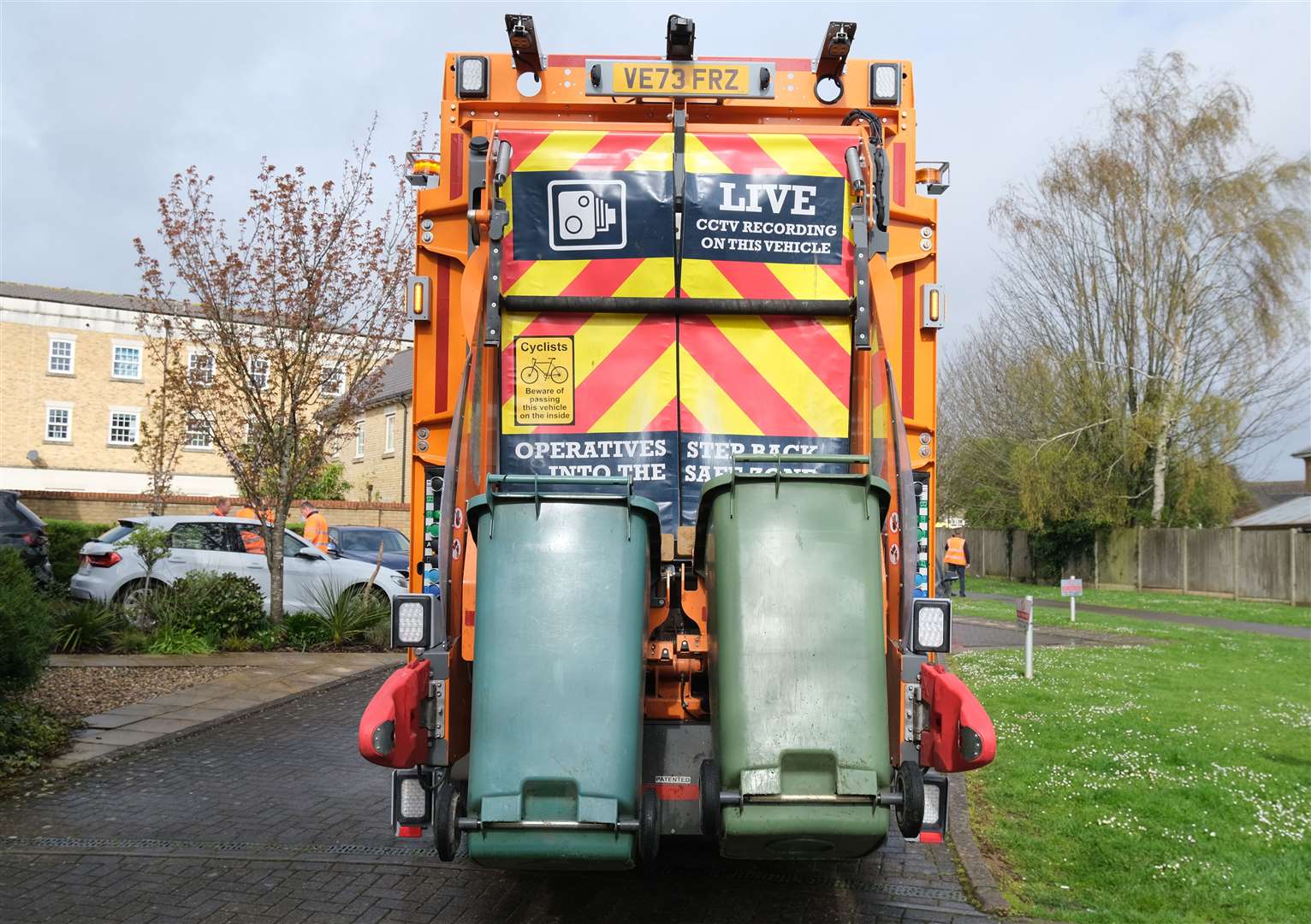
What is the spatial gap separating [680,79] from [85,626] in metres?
9.28

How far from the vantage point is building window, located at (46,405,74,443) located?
40.6m

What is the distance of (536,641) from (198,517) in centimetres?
1122

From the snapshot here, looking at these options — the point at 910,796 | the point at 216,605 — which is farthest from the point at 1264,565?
the point at 910,796

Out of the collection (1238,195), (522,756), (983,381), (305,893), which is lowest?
(305,893)

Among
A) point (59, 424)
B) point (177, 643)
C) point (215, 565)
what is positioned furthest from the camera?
point (59, 424)

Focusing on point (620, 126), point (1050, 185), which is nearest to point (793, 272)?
point (620, 126)

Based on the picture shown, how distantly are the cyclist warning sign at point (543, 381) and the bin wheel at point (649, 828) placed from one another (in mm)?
1785

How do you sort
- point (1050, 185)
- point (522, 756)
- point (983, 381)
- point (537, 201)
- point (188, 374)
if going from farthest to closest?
point (983, 381) → point (1050, 185) → point (188, 374) → point (537, 201) → point (522, 756)

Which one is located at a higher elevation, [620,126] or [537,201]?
[620,126]

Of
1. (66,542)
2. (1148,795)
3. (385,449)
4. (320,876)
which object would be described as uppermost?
(385,449)

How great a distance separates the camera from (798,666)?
331 cm

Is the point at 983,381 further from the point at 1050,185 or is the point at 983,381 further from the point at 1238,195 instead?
the point at 1238,195

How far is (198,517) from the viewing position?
13.3m

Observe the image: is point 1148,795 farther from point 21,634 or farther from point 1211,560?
point 1211,560
